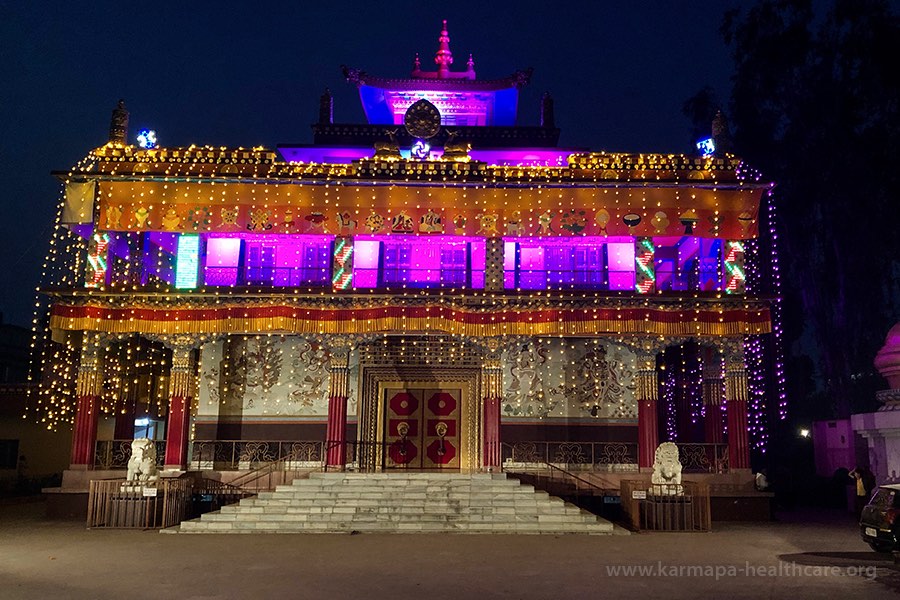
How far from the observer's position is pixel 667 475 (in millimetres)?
17625

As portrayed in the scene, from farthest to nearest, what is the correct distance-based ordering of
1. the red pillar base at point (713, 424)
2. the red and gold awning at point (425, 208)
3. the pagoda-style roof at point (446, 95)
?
the pagoda-style roof at point (446, 95) < the red pillar base at point (713, 424) < the red and gold awning at point (425, 208)

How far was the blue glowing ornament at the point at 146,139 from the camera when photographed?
22656 mm

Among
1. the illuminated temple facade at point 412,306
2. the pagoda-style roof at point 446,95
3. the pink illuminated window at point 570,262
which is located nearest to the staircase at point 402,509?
the illuminated temple facade at point 412,306

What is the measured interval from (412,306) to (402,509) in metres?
5.70

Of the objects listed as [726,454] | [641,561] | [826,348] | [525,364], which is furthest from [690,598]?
[826,348]

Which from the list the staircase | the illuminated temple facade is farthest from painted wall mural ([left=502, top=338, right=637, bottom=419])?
the staircase

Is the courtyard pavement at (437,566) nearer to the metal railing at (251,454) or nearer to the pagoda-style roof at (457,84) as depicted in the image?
the metal railing at (251,454)

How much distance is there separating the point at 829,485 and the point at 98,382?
74.8 feet

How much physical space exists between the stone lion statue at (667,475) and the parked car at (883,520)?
446 cm

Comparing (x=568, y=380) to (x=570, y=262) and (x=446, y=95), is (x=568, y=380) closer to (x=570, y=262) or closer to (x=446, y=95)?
(x=570, y=262)

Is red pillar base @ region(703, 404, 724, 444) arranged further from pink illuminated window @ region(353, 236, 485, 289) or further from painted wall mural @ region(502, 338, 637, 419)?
pink illuminated window @ region(353, 236, 485, 289)

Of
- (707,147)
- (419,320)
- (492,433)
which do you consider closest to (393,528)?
(492,433)

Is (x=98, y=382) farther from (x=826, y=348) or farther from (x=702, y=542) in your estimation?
(x=826, y=348)

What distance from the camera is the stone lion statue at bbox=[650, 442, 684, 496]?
1753 centimetres
